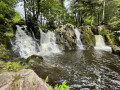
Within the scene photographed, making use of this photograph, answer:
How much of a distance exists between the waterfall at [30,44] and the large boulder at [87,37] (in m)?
5.42

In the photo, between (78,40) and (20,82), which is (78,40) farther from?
(20,82)

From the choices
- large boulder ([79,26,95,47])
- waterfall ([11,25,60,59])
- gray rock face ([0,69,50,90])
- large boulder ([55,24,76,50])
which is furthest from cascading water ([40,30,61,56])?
gray rock face ([0,69,50,90])

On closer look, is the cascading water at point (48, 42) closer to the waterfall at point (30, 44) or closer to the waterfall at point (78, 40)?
the waterfall at point (30, 44)

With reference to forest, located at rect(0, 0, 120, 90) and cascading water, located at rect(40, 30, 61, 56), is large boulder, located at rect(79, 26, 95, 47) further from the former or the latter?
cascading water, located at rect(40, 30, 61, 56)

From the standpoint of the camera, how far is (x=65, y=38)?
41.2 feet

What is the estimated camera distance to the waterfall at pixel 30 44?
8.28 meters

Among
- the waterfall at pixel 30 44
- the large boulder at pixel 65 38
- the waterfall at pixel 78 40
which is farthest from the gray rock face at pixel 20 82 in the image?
the waterfall at pixel 78 40

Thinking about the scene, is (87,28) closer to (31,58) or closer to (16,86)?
(31,58)

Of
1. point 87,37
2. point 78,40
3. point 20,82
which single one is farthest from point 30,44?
point 87,37

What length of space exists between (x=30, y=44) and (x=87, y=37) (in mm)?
9836

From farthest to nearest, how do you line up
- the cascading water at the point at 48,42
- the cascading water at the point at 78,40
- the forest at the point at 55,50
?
the cascading water at the point at 78,40
the cascading water at the point at 48,42
the forest at the point at 55,50

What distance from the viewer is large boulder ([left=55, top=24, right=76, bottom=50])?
38.8ft

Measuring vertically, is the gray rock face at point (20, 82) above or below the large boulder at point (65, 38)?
below

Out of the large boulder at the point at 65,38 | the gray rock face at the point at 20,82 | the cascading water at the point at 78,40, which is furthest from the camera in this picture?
the cascading water at the point at 78,40
